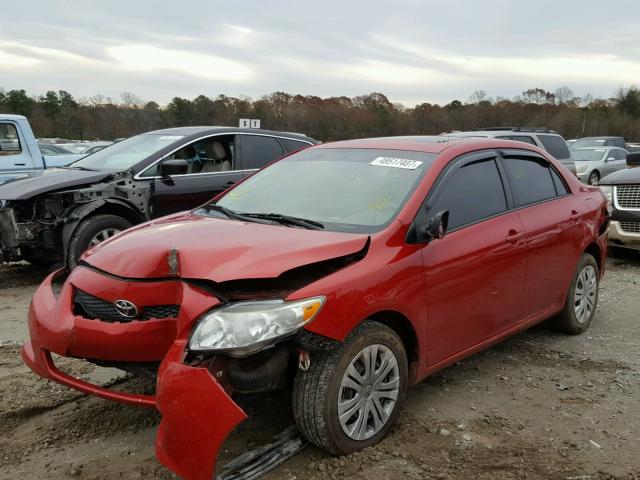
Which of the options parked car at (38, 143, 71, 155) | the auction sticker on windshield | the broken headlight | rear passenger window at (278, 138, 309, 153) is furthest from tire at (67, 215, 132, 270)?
parked car at (38, 143, 71, 155)

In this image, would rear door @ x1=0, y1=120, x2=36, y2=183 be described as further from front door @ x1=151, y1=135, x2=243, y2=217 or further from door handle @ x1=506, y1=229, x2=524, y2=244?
door handle @ x1=506, y1=229, x2=524, y2=244

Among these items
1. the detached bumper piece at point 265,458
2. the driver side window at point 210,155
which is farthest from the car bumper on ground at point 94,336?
the driver side window at point 210,155

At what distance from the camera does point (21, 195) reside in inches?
242

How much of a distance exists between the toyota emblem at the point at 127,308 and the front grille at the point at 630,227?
7302 millimetres

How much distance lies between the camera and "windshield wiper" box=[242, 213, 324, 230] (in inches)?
132

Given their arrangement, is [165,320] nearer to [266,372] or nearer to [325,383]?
[266,372]

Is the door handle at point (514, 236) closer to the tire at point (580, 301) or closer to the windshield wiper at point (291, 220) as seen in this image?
the tire at point (580, 301)

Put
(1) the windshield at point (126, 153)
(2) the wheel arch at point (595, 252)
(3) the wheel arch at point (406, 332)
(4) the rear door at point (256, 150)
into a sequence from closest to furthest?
(3) the wheel arch at point (406, 332) → (2) the wheel arch at point (595, 252) → (1) the windshield at point (126, 153) → (4) the rear door at point (256, 150)

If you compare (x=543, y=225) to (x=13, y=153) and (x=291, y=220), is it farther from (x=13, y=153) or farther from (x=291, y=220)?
(x=13, y=153)

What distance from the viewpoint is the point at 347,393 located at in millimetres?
2908

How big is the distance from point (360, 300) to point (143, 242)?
1207 mm

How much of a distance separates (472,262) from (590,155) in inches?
712

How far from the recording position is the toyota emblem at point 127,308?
2.86m

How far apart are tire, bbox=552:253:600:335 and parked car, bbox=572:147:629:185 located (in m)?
13.9
